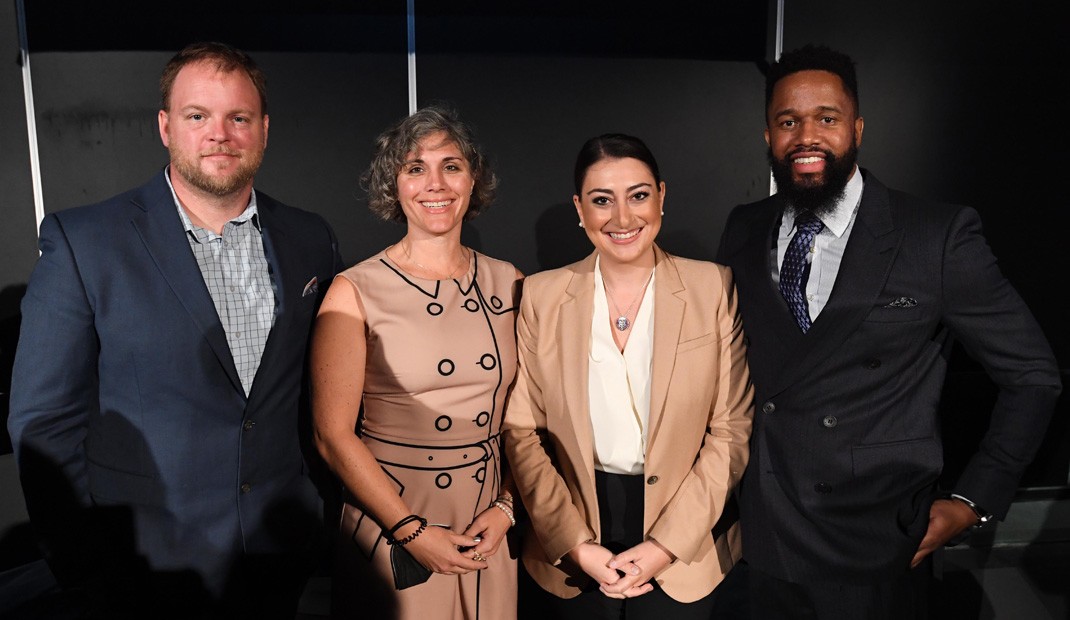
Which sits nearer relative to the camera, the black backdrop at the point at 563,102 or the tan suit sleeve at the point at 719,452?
the tan suit sleeve at the point at 719,452

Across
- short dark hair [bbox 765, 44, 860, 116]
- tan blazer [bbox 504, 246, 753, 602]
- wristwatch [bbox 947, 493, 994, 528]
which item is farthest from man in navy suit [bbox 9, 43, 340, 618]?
wristwatch [bbox 947, 493, 994, 528]

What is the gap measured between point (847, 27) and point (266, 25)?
2.65 meters

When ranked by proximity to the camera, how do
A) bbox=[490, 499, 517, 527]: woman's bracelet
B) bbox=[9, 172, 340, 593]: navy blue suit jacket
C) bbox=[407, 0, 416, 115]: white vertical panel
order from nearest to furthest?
bbox=[9, 172, 340, 593]: navy blue suit jacket → bbox=[490, 499, 517, 527]: woman's bracelet → bbox=[407, 0, 416, 115]: white vertical panel

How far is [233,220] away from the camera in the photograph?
2.05 meters

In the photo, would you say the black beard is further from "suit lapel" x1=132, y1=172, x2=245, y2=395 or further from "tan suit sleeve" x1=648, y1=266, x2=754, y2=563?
"suit lapel" x1=132, y1=172, x2=245, y2=395

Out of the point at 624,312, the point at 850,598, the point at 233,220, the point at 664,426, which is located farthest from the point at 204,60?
the point at 850,598

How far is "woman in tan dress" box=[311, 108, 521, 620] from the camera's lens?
2012 millimetres

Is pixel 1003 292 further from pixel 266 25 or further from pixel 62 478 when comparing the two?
pixel 266 25

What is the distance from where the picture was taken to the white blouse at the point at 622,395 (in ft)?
6.48

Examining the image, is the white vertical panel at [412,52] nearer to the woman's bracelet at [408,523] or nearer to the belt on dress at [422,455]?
the belt on dress at [422,455]

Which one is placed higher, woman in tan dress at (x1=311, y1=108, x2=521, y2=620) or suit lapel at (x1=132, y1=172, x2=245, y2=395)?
suit lapel at (x1=132, y1=172, x2=245, y2=395)

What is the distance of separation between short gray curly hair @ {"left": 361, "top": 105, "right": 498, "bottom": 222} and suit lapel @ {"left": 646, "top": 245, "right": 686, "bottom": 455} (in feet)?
2.25

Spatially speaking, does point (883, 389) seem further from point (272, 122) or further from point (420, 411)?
point (272, 122)

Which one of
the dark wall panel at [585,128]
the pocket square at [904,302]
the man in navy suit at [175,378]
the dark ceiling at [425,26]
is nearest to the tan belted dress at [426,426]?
the man in navy suit at [175,378]
